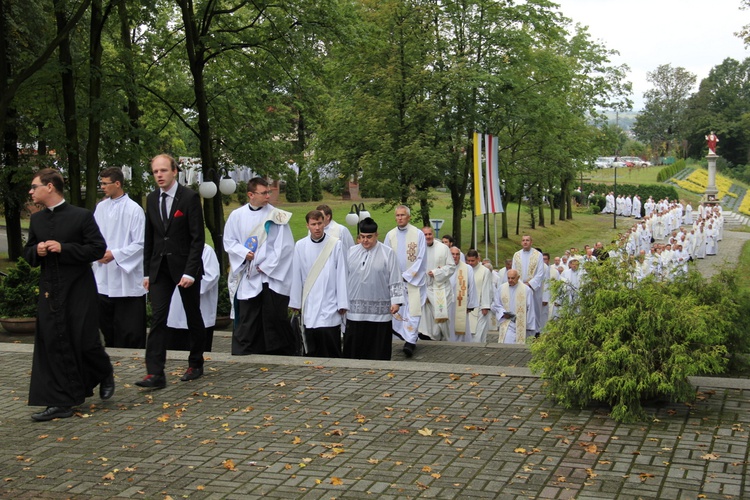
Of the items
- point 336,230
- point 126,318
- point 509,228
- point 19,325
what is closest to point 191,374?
point 126,318

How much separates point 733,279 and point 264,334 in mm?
4855

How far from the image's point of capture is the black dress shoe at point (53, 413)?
7.83m

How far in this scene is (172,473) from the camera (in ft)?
20.9

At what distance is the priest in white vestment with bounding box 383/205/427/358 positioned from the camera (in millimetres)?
12562

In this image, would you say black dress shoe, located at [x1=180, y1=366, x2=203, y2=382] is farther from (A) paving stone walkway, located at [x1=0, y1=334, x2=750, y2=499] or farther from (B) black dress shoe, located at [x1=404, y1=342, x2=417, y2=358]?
(B) black dress shoe, located at [x1=404, y1=342, x2=417, y2=358]

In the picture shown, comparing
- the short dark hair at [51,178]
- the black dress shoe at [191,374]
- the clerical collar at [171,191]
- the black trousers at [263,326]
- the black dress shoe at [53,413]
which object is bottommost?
the black dress shoe at [53,413]

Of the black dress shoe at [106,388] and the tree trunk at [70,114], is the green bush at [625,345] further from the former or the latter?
the tree trunk at [70,114]

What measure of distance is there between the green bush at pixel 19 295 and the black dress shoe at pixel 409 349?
5.72 meters

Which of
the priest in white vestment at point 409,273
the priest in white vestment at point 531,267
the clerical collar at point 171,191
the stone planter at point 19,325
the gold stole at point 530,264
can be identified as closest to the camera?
the clerical collar at point 171,191

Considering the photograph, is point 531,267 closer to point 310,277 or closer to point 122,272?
point 310,277

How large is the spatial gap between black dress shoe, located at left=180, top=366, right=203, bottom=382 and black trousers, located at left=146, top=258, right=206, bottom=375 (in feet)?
0.12

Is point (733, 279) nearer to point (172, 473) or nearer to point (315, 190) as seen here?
point (172, 473)

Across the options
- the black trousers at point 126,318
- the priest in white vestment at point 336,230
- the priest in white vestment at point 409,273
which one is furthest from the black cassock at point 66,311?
the priest in white vestment at point 409,273

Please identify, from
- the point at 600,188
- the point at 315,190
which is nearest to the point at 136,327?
the point at 315,190
